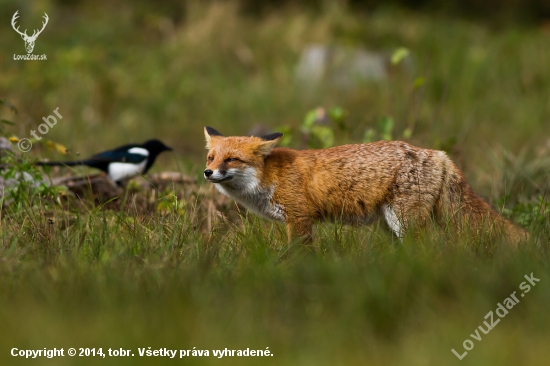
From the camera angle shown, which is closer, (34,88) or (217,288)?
(217,288)

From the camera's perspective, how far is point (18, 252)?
4332 millimetres

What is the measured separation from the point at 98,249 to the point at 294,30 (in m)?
12.8

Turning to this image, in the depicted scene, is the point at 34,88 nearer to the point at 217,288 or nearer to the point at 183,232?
the point at 183,232

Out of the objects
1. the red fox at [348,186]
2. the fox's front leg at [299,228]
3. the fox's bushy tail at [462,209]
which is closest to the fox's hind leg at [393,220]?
the red fox at [348,186]

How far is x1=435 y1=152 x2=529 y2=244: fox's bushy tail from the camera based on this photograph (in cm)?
496

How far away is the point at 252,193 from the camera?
17.3ft

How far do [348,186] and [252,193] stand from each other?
733 mm

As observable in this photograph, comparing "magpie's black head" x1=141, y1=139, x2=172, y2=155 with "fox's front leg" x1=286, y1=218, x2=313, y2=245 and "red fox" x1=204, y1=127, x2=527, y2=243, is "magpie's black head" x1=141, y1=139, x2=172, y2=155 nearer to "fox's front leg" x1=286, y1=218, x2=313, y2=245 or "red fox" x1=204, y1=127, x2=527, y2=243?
"red fox" x1=204, y1=127, x2=527, y2=243

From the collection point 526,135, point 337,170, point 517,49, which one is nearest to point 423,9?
point 517,49

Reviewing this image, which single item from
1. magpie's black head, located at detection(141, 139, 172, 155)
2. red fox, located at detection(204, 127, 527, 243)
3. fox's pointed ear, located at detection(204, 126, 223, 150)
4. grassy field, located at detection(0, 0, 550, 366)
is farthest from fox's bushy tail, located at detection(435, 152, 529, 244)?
magpie's black head, located at detection(141, 139, 172, 155)

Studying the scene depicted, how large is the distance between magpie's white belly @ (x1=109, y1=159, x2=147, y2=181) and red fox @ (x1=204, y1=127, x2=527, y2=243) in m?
2.07

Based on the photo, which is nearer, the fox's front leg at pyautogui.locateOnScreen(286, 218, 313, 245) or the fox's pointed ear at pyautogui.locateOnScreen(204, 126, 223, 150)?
the fox's front leg at pyautogui.locateOnScreen(286, 218, 313, 245)

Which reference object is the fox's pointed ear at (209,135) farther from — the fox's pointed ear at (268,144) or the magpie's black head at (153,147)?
the magpie's black head at (153,147)

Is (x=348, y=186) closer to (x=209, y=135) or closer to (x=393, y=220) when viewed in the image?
(x=393, y=220)
